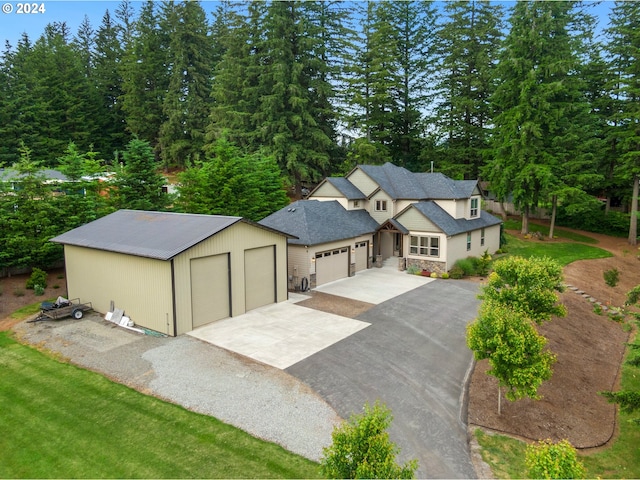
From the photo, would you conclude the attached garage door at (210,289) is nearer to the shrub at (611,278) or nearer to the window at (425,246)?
the window at (425,246)

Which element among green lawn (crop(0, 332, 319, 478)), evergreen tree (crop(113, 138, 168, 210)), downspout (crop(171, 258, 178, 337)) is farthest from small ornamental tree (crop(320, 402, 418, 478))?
evergreen tree (crop(113, 138, 168, 210))

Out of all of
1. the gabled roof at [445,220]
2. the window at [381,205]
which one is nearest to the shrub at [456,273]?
the gabled roof at [445,220]

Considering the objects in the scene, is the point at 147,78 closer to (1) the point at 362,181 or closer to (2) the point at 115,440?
(1) the point at 362,181

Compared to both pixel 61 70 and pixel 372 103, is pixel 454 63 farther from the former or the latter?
pixel 61 70

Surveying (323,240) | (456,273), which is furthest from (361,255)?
(456,273)

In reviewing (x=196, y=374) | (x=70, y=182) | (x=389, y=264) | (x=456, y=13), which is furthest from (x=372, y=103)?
(x=196, y=374)

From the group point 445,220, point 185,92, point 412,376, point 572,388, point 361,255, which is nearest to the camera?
point 412,376

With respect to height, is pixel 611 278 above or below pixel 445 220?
below
